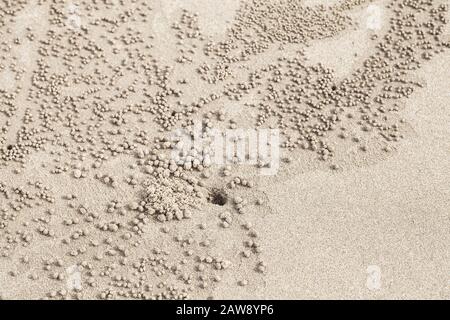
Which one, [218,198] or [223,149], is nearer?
[218,198]

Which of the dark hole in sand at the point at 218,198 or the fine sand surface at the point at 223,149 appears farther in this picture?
the dark hole in sand at the point at 218,198

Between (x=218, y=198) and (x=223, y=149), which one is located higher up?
(x=223, y=149)

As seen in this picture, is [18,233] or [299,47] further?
[299,47]

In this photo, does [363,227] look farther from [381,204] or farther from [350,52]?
[350,52]

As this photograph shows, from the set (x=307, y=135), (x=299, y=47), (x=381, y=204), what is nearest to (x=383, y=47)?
(x=299, y=47)
